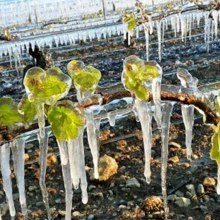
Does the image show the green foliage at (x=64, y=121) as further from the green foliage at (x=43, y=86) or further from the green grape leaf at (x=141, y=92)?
the green grape leaf at (x=141, y=92)

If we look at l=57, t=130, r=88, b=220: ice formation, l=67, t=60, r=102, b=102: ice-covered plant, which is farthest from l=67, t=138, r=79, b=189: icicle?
l=67, t=60, r=102, b=102: ice-covered plant

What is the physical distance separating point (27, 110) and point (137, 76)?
15.3 inches

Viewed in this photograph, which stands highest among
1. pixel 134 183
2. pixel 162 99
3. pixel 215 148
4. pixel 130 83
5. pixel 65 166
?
pixel 130 83

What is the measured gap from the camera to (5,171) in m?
2.30

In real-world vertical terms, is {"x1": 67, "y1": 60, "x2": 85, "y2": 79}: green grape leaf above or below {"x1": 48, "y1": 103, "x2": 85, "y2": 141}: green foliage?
above

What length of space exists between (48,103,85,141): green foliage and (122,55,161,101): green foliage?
22cm

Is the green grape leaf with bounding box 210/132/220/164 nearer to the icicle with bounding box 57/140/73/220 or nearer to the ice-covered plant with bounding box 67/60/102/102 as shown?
the ice-covered plant with bounding box 67/60/102/102

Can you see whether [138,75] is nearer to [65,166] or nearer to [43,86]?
[43,86]

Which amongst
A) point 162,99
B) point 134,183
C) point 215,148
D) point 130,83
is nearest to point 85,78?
point 130,83

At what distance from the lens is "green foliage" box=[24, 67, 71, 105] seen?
1677 millimetres

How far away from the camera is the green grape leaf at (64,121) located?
1684 millimetres

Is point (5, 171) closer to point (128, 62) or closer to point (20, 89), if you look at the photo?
point (128, 62)

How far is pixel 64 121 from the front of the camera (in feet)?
5.58

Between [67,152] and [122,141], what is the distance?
280 centimetres
